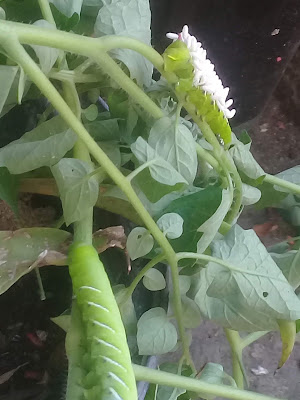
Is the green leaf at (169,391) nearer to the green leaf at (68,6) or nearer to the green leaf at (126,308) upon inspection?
the green leaf at (126,308)

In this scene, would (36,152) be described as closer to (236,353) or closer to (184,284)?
(184,284)

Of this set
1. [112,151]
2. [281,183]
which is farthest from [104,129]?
[281,183]

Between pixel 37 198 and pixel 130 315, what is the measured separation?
0.11m

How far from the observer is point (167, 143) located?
305 millimetres

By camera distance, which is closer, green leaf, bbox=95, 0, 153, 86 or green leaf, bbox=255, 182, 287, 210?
green leaf, bbox=95, 0, 153, 86

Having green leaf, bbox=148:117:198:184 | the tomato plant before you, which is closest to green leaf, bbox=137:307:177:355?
the tomato plant

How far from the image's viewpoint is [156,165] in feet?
0.96

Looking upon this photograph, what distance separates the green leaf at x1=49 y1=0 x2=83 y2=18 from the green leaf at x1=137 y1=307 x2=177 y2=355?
0.19m

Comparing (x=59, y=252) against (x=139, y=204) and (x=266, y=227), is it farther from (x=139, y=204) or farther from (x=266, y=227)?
(x=266, y=227)

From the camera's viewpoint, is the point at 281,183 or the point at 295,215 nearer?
the point at 281,183

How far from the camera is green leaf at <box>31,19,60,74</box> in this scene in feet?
0.87

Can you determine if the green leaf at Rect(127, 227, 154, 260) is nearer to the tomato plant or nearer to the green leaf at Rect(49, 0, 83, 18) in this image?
the tomato plant

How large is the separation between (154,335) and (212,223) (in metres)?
0.08

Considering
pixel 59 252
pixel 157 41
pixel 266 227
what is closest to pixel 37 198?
pixel 59 252
